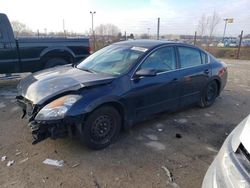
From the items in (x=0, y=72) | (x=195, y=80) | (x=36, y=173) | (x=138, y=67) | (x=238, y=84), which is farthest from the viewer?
(x=238, y=84)

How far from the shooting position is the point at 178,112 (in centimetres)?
532

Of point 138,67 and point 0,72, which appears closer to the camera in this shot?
point 138,67

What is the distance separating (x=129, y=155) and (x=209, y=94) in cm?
309

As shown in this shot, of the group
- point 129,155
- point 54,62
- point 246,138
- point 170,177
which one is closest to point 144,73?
point 129,155

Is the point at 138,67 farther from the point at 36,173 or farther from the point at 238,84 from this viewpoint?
the point at 238,84

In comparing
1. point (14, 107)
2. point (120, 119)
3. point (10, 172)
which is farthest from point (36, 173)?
point (14, 107)

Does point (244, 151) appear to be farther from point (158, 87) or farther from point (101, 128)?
point (158, 87)

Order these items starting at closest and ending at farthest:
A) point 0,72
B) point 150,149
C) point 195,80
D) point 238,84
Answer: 1. point 150,149
2. point 195,80
3. point 0,72
4. point 238,84

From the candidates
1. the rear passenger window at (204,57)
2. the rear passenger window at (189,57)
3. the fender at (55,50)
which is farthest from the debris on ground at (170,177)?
the fender at (55,50)

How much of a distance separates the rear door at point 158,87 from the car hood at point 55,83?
580 mm

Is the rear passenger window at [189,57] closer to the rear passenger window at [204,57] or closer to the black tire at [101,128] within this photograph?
the rear passenger window at [204,57]

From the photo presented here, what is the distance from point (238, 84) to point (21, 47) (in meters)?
7.29

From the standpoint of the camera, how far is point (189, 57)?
5035 mm

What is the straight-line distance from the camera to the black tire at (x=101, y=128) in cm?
347
